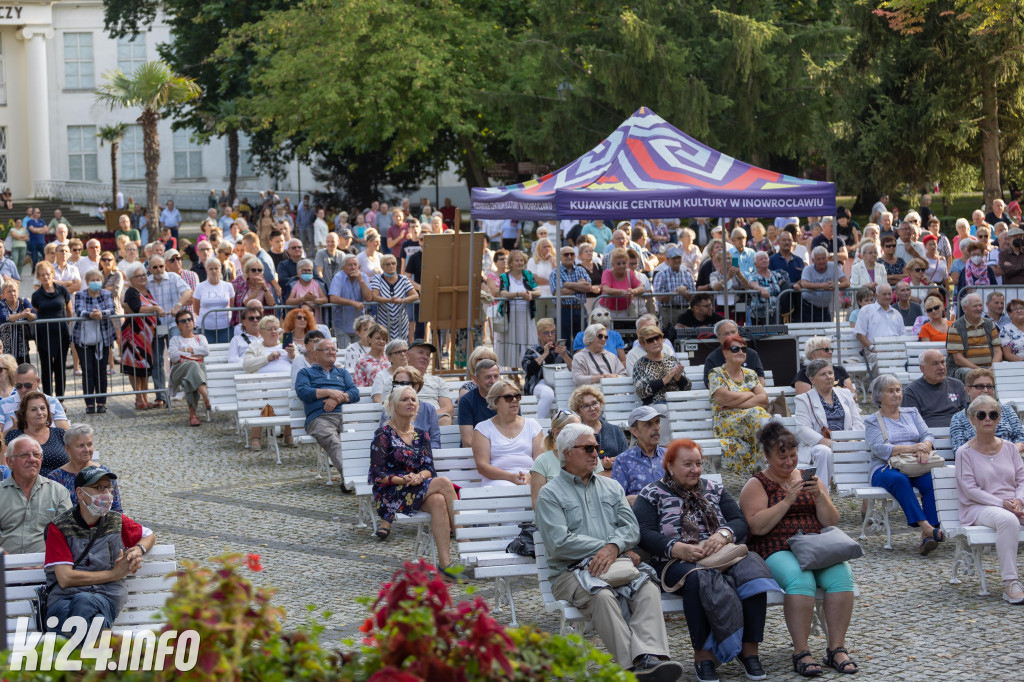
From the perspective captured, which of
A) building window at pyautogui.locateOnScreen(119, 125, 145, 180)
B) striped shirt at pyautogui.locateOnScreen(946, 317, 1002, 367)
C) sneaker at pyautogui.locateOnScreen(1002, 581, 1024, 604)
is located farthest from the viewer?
building window at pyautogui.locateOnScreen(119, 125, 145, 180)

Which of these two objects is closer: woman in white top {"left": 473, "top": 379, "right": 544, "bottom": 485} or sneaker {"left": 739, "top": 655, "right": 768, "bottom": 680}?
sneaker {"left": 739, "top": 655, "right": 768, "bottom": 680}

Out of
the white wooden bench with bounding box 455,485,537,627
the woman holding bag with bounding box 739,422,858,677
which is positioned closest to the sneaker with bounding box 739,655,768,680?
the woman holding bag with bounding box 739,422,858,677

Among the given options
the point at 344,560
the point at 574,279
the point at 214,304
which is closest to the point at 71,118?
the point at 214,304

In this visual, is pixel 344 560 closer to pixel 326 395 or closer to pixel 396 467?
pixel 396 467

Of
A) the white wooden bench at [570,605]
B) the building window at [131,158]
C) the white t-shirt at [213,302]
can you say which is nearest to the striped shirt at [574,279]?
the white t-shirt at [213,302]

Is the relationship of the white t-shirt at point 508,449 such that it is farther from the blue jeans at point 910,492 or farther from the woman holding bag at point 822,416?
the blue jeans at point 910,492

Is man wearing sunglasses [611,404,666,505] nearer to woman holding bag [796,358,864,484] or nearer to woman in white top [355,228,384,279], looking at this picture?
woman holding bag [796,358,864,484]

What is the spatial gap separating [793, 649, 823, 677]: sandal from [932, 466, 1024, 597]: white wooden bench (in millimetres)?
1896

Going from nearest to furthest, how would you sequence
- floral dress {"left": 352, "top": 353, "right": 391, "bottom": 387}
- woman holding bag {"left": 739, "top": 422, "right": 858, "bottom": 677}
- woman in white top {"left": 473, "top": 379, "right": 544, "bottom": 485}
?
1. woman holding bag {"left": 739, "top": 422, "right": 858, "bottom": 677}
2. woman in white top {"left": 473, "top": 379, "right": 544, "bottom": 485}
3. floral dress {"left": 352, "top": 353, "right": 391, "bottom": 387}

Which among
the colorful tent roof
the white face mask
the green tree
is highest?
the green tree

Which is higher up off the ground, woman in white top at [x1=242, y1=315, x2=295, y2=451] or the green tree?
the green tree

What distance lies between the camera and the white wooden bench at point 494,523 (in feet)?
26.5

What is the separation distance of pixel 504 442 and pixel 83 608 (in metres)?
3.49

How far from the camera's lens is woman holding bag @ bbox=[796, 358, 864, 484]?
1039 centimetres
